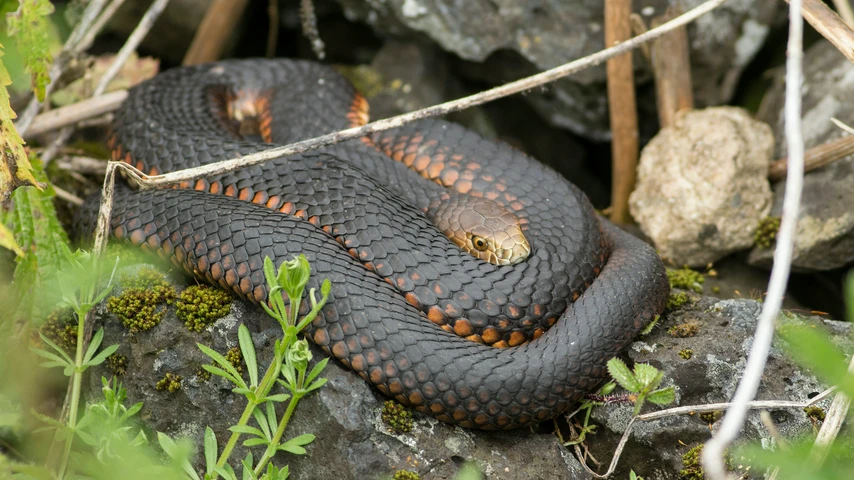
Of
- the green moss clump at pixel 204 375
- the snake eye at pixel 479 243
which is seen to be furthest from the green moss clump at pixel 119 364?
the snake eye at pixel 479 243

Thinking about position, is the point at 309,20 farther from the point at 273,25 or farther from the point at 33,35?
the point at 33,35

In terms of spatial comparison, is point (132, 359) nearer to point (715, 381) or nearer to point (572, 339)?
point (572, 339)

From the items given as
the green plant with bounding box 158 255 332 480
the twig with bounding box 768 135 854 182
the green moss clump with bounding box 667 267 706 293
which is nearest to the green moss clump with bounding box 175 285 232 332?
the green plant with bounding box 158 255 332 480

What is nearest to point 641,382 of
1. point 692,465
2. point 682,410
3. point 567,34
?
point 682,410

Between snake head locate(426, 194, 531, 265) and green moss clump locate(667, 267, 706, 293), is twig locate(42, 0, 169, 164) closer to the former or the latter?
snake head locate(426, 194, 531, 265)

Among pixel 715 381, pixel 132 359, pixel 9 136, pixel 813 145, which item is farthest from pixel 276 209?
pixel 813 145

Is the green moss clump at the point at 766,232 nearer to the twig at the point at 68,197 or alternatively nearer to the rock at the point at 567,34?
the rock at the point at 567,34
